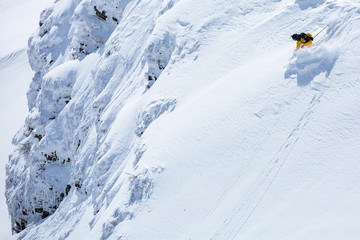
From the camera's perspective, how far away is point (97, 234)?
13695mm

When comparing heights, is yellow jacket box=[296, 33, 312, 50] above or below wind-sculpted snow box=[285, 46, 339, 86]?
above

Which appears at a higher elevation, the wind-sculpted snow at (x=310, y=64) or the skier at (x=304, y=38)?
the skier at (x=304, y=38)

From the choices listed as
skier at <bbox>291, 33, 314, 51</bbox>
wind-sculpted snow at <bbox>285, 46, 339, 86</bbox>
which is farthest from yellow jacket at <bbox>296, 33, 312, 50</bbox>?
wind-sculpted snow at <bbox>285, 46, 339, 86</bbox>

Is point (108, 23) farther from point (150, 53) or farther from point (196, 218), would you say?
point (196, 218)

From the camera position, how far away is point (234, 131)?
11.4m

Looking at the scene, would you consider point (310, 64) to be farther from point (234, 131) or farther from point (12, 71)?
point (12, 71)

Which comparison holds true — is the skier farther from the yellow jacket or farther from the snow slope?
the snow slope

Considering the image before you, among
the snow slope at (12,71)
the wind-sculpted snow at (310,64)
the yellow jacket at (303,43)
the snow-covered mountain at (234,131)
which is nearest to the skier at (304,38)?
the yellow jacket at (303,43)

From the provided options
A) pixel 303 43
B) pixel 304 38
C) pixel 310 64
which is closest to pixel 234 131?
pixel 310 64

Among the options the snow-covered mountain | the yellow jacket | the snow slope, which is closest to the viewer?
the snow-covered mountain

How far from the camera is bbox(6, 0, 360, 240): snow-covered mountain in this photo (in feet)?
29.6

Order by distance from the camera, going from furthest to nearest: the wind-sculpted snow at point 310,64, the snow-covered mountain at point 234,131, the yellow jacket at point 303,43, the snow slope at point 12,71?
the snow slope at point 12,71 → the yellow jacket at point 303,43 → the wind-sculpted snow at point 310,64 → the snow-covered mountain at point 234,131

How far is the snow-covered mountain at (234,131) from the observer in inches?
356

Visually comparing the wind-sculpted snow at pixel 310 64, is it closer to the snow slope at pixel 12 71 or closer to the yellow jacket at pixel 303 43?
the yellow jacket at pixel 303 43
